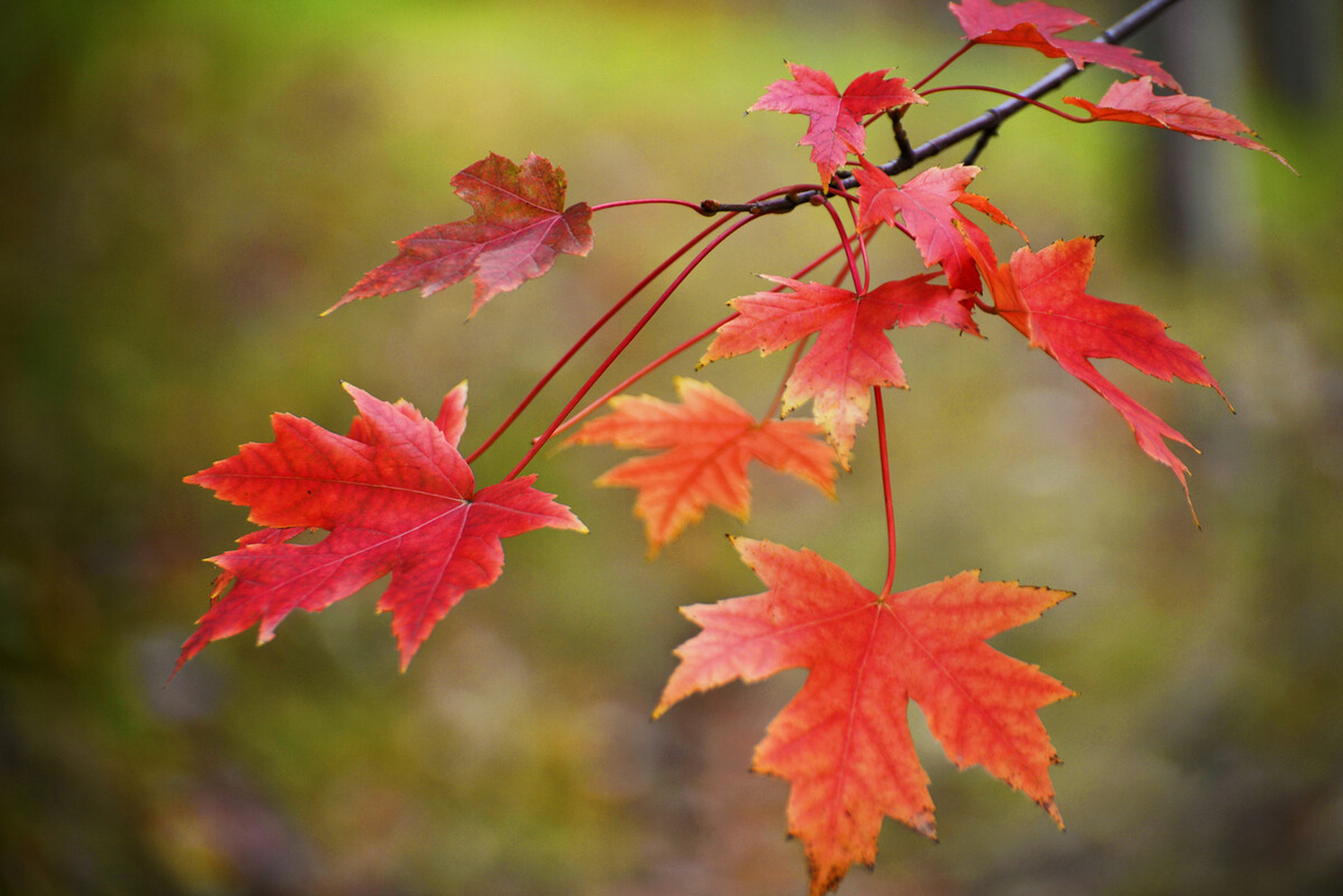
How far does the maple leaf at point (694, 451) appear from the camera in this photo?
0.93 metres

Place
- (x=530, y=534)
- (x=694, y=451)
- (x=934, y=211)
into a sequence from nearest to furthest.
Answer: (x=934, y=211), (x=694, y=451), (x=530, y=534)

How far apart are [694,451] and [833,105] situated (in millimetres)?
447

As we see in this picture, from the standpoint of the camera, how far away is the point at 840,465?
0.60 m

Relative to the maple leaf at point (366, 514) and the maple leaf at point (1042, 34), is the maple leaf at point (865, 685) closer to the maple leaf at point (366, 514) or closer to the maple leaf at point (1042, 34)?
the maple leaf at point (366, 514)

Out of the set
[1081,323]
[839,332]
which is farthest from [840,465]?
[1081,323]

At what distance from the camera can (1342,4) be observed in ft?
16.1

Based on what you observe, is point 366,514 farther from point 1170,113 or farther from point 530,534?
point 530,534

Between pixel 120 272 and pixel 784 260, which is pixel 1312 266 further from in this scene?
pixel 120 272

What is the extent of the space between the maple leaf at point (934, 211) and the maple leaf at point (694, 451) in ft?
1.16


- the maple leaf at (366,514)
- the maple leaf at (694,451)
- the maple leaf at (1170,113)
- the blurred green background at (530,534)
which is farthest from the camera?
the blurred green background at (530,534)

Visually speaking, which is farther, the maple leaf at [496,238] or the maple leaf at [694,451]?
the maple leaf at [694,451]

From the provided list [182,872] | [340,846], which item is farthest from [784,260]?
[182,872]

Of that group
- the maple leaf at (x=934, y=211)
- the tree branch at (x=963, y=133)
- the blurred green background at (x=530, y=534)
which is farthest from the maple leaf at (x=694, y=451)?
the blurred green background at (x=530, y=534)

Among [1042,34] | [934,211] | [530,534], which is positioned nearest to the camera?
[934,211]
